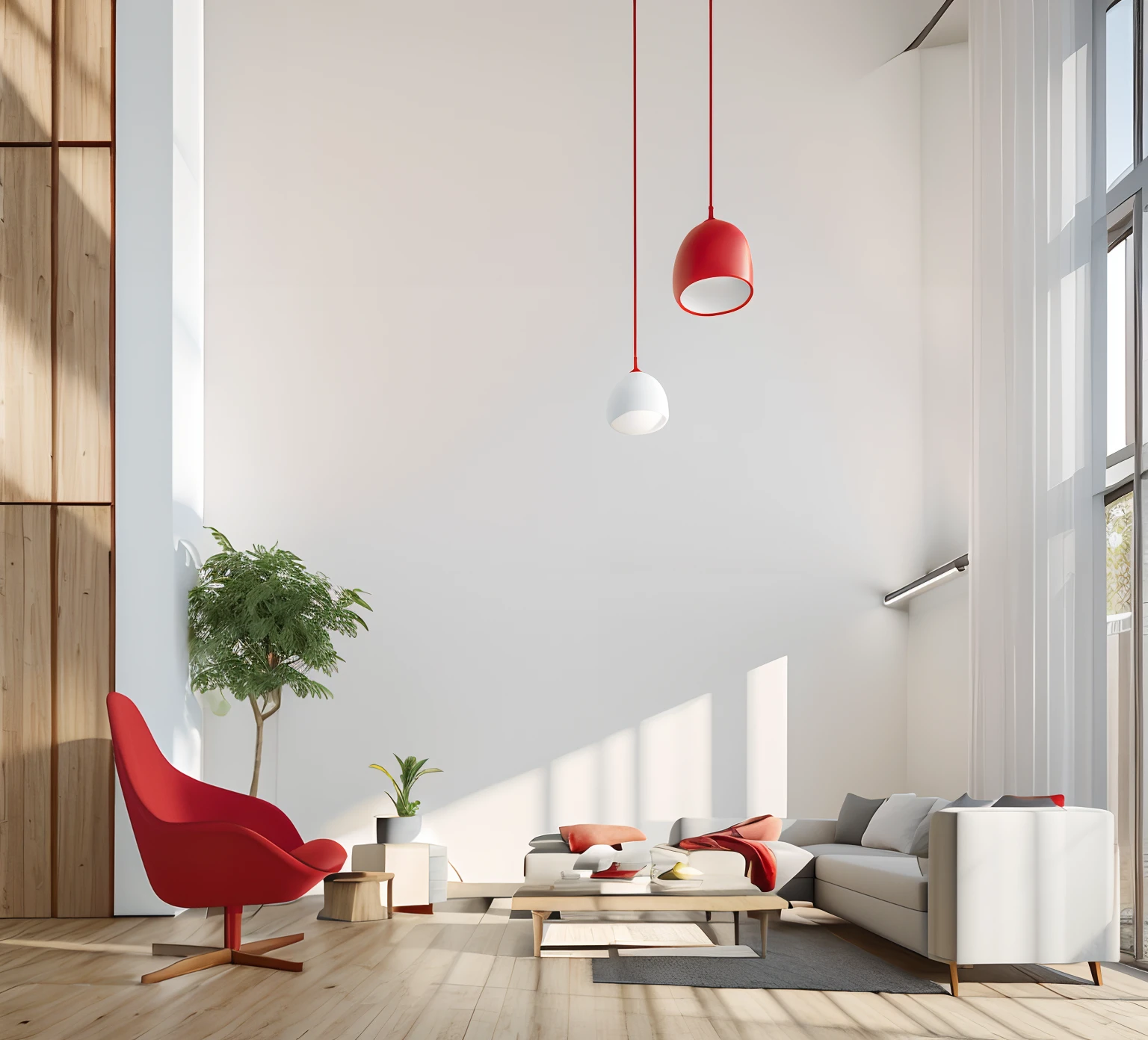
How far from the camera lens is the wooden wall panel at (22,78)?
539 cm

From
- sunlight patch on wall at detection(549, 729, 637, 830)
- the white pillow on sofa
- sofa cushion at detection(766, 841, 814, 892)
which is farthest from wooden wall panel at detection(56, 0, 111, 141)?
the white pillow on sofa

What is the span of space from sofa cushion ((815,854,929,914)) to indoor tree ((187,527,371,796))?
282 centimetres

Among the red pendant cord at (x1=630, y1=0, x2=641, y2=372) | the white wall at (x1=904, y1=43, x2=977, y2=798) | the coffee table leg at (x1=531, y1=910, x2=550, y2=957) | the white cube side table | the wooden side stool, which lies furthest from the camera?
the red pendant cord at (x1=630, y1=0, x2=641, y2=372)

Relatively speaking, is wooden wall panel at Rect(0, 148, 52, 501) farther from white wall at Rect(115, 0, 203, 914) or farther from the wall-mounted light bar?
the wall-mounted light bar

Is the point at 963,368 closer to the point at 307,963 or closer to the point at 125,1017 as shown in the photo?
the point at 307,963

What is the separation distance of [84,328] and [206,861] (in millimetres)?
2983

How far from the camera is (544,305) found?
735 centimetres

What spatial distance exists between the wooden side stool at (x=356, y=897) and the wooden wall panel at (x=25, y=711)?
1.37 metres

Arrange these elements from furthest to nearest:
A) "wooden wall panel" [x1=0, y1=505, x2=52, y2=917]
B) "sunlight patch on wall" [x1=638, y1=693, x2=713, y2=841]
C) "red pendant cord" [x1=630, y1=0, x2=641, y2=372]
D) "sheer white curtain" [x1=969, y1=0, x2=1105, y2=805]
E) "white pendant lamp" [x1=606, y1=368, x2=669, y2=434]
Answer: "sunlight patch on wall" [x1=638, y1=693, x2=713, y2=841] → "red pendant cord" [x1=630, y1=0, x2=641, y2=372] → "white pendant lamp" [x1=606, y1=368, x2=669, y2=434] → "wooden wall panel" [x1=0, y1=505, x2=52, y2=917] → "sheer white curtain" [x1=969, y1=0, x2=1105, y2=805]

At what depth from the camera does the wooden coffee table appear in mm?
4160

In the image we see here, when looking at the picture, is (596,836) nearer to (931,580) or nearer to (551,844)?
(551,844)

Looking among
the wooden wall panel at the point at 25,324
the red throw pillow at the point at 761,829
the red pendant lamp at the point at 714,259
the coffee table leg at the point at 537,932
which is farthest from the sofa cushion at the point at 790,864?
the wooden wall panel at the point at 25,324

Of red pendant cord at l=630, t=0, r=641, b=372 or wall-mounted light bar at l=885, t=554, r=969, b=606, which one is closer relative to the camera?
wall-mounted light bar at l=885, t=554, r=969, b=606

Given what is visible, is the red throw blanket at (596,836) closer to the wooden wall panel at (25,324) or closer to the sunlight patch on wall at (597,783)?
the sunlight patch on wall at (597,783)
